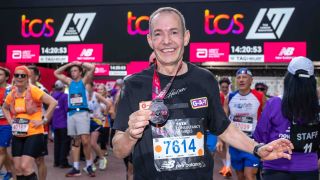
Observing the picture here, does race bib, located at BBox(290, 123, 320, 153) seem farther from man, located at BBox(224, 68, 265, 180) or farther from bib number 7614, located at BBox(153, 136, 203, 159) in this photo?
man, located at BBox(224, 68, 265, 180)

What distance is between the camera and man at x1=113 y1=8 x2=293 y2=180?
2.20 m

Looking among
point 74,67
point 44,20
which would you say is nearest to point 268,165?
point 74,67

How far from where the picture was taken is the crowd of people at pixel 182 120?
7.21 feet

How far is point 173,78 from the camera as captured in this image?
7.38 ft

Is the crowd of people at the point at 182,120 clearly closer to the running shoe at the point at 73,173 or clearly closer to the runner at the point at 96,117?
the running shoe at the point at 73,173

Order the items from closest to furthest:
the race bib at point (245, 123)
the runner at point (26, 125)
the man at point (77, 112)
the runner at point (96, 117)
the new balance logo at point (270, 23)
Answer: the runner at point (26, 125) < the race bib at point (245, 123) < the man at point (77, 112) < the runner at point (96, 117) < the new balance logo at point (270, 23)

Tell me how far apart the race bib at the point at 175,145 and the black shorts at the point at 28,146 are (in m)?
3.63

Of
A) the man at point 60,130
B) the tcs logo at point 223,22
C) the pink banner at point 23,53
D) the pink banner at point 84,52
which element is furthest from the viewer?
the pink banner at point 23,53

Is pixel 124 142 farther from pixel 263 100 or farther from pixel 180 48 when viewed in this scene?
pixel 263 100

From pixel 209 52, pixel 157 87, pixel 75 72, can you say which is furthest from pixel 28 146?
pixel 209 52

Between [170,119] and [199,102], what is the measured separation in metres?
0.20

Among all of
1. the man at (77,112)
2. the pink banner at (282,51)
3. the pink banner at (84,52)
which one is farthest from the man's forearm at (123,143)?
the pink banner at (84,52)

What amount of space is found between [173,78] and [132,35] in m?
11.7

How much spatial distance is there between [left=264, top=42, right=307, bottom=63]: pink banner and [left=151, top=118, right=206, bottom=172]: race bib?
11128mm
